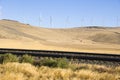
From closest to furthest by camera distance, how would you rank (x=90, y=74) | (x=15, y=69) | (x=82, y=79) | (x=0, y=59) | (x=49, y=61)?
(x=82, y=79) → (x=90, y=74) → (x=15, y=69) → (x=49, y=61) → (x=0, y=59)

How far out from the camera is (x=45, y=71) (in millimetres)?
18125

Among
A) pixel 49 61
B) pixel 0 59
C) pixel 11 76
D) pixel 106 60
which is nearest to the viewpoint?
pixel 11 76

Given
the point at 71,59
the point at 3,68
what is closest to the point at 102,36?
the point at 71,59

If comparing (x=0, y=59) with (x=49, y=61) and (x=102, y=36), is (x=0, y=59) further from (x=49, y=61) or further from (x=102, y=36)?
(x=102, y=36)

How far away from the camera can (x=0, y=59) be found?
2575cm

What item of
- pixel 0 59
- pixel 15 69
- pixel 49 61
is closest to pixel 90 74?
pixel 15 69

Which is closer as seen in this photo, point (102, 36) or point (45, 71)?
point (45, 71)

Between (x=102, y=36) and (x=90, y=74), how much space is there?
151 m

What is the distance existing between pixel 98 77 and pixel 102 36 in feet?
499

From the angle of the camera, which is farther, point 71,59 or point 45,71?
point 71,59

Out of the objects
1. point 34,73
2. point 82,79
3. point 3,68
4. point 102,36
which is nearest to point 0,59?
point 3,68

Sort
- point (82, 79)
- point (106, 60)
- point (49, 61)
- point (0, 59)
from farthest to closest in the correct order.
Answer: point (106, 60), point (0, 59), point (49, 61), point (82, 79)

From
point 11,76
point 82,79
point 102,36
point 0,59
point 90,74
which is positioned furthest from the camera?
point 102,36

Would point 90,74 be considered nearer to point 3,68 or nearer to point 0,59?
point 3,68
